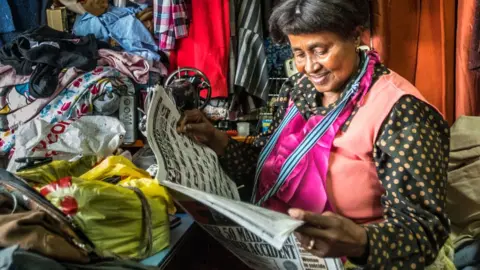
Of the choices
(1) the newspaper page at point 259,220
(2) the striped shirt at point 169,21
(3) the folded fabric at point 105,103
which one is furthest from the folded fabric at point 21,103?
(1) the newspaper page at point 259,220

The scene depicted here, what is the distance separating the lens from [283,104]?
1209mm

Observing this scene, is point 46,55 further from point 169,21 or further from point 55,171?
point 55,171

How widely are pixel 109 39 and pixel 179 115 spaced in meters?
1.34

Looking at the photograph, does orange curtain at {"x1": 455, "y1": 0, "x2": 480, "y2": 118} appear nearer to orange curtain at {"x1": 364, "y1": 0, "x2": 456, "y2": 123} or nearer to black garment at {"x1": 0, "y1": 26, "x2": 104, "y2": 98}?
orange curtain at {"x1": 364, "y1": 0, "x2": 456, "y2": 123}

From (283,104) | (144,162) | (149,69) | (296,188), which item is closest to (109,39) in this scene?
(149,69)

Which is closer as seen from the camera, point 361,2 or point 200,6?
point 361,2

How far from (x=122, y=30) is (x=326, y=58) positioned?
1.45 metres

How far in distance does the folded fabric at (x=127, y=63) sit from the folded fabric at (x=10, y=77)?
0.31 m

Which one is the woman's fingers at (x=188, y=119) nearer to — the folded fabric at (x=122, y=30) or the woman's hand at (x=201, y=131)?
the woman's hand at (x=201, y=131)

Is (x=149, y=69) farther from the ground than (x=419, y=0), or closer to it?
closer to it

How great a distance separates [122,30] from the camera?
2211 mm

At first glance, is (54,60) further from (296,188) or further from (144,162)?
(296,188)

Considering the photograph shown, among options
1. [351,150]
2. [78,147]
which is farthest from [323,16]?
[78,147]

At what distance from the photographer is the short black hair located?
3.05 ft
